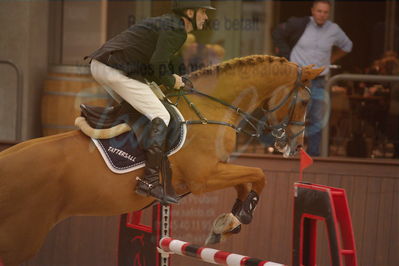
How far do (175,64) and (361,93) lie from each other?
6.15 ft

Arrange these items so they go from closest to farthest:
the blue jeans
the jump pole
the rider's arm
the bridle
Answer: the jump pole, the rider's arm, the bridle, the blue jeans

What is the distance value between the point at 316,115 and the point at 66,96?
8.44 ft

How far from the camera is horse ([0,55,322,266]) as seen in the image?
5.16 m

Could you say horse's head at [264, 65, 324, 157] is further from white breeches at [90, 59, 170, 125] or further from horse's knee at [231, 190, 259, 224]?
white breeches at [90, 59, 170, 125]

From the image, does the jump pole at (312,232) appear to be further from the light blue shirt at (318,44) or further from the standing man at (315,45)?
the light blue shirt at (318,44)

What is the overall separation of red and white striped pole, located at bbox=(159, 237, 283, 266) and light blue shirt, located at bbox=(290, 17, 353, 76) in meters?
2.51

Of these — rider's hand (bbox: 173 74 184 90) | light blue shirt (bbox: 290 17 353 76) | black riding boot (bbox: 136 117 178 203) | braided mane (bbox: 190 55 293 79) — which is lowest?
black riding boot (bbox: 136 117 178 203)

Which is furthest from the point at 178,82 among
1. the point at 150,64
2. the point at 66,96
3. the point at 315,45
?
the point at 66,96

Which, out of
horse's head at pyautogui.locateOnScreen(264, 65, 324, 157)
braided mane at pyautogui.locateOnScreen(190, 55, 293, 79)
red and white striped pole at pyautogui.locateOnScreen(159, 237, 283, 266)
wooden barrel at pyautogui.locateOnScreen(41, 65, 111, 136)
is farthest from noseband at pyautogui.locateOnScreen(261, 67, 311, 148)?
wooden barrel at pyautogui.locateOnScreen(41, 65, 111, 136)

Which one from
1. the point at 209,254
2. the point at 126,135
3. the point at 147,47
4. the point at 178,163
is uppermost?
the point at 147,47

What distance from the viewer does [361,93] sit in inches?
298

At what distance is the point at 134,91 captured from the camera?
17.4 ft

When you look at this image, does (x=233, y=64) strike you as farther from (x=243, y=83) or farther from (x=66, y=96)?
(x=66, y=96)

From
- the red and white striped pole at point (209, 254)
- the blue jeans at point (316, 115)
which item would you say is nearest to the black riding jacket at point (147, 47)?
the red and white striped pole at point (209, 254)
